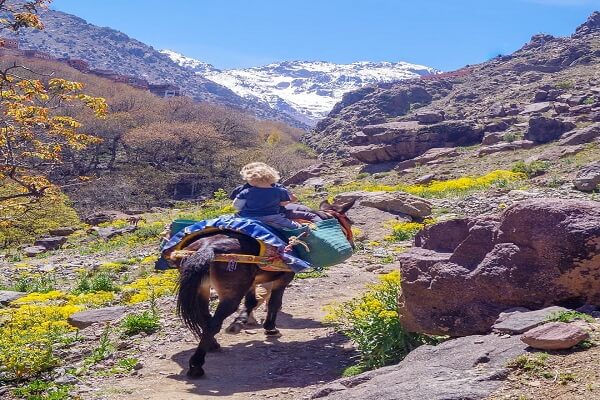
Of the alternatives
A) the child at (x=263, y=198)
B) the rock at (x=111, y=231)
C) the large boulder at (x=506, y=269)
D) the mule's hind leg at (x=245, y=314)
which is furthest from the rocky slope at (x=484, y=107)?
the large boulder at (x=506, y=269)

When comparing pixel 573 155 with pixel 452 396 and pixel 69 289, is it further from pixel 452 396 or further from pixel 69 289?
pixel 452 396

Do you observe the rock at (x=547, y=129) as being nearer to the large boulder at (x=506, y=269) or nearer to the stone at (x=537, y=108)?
the stone at (x=537, y=108)

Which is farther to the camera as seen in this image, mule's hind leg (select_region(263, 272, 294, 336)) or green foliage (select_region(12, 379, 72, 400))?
mule's hind leg (select_region(263, 272, 294, 336))

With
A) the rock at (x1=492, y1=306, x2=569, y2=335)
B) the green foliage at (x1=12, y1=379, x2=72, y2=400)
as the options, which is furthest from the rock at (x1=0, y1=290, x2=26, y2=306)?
the rock at (x1=492, y1=306, x2=569, y2=335)

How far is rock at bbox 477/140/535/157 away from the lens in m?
31.5

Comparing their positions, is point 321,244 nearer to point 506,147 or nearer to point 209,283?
point 209,283

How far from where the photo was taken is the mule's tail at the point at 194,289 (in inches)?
222

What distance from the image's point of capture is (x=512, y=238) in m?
4.80

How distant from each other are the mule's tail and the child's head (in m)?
1.23

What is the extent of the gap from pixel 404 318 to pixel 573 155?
73.9 ft

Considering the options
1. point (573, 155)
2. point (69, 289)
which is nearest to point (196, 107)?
point (573, 155)

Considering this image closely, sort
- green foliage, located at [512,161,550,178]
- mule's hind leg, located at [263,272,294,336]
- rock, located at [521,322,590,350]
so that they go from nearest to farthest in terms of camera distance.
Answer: rock, located at [521,322,590,350]
mule's hind leg, located at [263,272,294,336]
green foliage, located at [512,161,550,178]

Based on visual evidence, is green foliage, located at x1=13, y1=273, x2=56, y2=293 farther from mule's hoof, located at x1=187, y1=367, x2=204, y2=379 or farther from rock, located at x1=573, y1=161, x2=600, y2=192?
rock, located at x1=573, y1=161, x2=600, y2=192

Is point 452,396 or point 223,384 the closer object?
point 452,396
